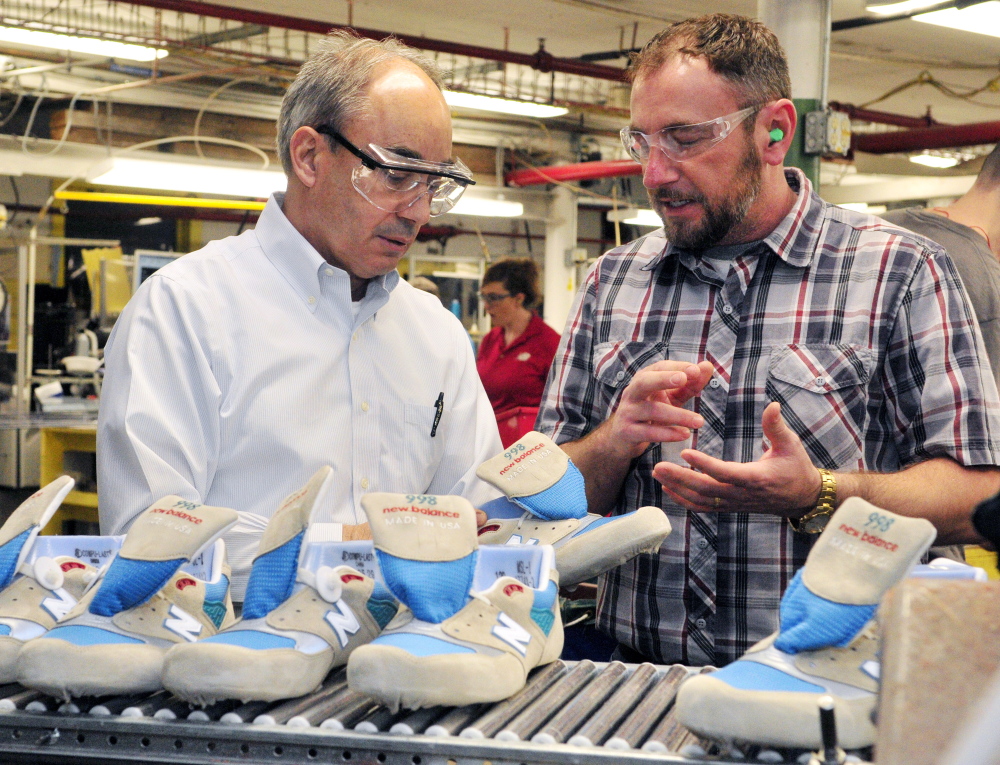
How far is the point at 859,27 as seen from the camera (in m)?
7.07

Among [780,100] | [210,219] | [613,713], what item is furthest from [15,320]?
[613,713]

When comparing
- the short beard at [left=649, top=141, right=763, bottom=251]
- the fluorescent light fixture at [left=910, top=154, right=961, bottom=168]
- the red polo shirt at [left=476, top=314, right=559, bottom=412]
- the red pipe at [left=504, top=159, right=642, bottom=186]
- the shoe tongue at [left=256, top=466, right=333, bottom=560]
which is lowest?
the red polo shirt at [left=476, top=314, right=559, bottom=412]

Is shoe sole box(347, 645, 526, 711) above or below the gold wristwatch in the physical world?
below

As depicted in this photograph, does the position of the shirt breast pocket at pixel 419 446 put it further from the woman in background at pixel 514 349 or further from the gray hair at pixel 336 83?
the woman in background at pixel 514 349

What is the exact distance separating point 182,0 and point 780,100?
5.28 metres

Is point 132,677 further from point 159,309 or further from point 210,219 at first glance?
point 210,219

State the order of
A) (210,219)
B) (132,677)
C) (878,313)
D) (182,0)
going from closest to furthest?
(132,677) → (878,313) → (182,0) → (210,219)

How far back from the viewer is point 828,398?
1677mm

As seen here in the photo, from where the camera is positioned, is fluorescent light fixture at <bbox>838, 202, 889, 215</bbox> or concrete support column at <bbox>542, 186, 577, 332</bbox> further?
concrete support column at <bbox>542, 186, 577, 332</bbox>

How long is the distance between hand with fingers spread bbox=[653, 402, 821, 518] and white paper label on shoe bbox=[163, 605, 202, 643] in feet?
2.21

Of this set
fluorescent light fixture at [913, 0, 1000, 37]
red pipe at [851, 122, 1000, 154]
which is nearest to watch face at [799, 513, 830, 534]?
fluorescent light fixture at [913, 0, 1000, 37]

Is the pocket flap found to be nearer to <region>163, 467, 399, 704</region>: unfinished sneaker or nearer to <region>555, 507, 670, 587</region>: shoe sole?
<region>555, 507, 670, 587</region>: shoe sole

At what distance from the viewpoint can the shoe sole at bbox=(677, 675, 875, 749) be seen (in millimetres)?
899

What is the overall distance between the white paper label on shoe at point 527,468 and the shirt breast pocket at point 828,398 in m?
0.46
